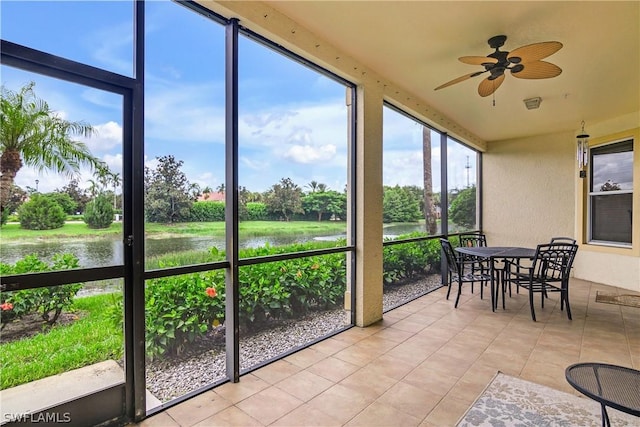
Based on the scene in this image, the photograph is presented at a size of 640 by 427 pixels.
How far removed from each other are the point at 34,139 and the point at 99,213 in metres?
0.46

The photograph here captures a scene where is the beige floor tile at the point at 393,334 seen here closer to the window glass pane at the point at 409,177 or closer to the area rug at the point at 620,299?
the window glass pane at the point at 409,177

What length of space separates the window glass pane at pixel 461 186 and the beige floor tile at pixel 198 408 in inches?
189

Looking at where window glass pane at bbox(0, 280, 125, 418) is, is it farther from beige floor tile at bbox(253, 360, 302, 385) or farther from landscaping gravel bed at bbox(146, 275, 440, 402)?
beige floor tile at bbox(253, 360, 302, 385)

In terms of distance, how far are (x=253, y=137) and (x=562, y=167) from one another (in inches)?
238

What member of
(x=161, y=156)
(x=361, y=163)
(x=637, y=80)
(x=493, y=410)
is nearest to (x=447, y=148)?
(x=637, y=80)

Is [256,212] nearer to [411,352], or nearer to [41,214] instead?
[41,214]

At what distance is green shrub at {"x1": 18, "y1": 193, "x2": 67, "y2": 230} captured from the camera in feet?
5.37

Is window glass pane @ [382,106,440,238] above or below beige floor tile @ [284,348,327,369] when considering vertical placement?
above

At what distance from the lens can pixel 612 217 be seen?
5500mm

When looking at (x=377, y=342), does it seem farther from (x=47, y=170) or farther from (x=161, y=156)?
(x=47, y=170)

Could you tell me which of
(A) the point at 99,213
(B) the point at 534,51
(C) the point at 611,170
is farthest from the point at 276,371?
(C) the point at 611,170

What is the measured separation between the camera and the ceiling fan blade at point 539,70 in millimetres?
2625

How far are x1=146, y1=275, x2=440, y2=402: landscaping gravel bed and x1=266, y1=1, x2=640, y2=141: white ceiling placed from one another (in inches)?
102

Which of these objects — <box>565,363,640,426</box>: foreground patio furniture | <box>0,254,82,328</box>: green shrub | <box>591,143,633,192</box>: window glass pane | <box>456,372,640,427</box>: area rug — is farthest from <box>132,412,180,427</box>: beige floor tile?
<box>591,143,633,192</box>: window glass pane
